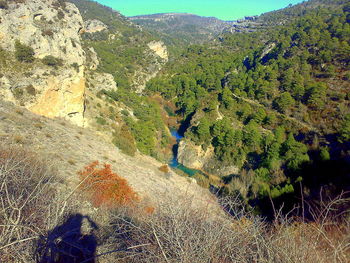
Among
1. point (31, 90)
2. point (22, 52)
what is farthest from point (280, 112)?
point (22, 52)

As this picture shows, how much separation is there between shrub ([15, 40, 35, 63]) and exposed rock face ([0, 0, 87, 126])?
510mm

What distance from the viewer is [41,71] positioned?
2275cm

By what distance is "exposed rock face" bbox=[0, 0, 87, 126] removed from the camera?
2114 centimetres

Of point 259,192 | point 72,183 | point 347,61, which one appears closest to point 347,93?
point 347,61

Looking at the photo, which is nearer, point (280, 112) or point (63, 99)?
point (63, 99)

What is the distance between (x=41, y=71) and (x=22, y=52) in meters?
2.49

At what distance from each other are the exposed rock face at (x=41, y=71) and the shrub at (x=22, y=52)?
0.51m

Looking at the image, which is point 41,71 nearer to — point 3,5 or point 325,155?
point 3,5

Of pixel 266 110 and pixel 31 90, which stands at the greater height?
pixel 31 90

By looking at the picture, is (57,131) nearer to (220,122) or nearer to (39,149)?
(39,149)

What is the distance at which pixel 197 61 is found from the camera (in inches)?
3221

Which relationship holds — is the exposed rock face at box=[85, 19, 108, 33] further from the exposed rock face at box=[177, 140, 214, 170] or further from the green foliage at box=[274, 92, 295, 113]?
the green foliage at box=[274, 92, 295, 113]

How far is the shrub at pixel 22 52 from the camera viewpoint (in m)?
22.1

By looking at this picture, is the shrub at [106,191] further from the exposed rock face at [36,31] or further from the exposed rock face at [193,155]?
the exposed rock face at [193,155]
